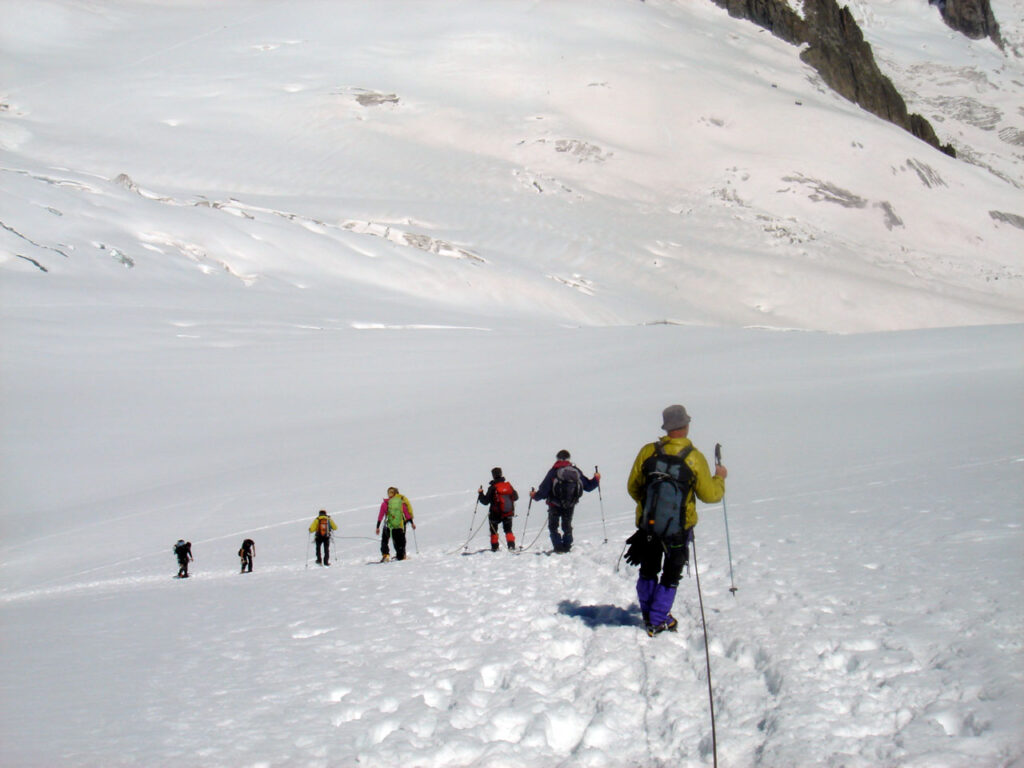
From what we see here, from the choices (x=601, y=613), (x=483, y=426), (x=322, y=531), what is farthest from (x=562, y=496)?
(x=483, y=426)

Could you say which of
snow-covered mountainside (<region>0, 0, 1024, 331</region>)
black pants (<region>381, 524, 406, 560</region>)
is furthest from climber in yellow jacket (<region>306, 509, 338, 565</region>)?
snow-covered mountainside (<region>0, 0, 1024, 331</region>)

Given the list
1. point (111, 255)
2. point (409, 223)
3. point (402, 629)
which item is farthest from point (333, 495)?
point (409, 223)

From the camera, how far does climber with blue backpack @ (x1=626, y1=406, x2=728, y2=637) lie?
5152 millimetres

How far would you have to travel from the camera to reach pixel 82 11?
305 feet

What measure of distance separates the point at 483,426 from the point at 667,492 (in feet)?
41.3

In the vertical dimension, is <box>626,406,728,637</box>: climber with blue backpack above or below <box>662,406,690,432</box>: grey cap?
below

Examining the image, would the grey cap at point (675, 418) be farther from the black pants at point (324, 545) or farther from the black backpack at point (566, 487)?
the black pants at point (324, 545)

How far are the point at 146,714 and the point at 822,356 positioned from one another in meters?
20.6

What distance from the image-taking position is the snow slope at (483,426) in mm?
4242

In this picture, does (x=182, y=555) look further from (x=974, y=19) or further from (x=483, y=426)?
(x=974, y=19)

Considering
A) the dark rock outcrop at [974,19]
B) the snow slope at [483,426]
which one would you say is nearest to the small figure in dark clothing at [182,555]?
the snow slope at [483,426]

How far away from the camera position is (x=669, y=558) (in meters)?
5.23

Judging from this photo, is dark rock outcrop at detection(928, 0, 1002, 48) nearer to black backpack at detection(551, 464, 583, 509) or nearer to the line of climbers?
black backpack at detection(551, 464, 583, 509)

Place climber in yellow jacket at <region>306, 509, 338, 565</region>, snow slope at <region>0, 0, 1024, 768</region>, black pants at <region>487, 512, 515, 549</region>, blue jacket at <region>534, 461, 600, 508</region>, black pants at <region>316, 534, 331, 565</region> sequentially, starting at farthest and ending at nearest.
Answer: climber in yellow jacket at <region>306, 509, 338, 565</region>, black pants at <region>316, 534, 331, 565</region>, black pants at <region>487, 512, 515, 549</region>, blue jacket at <region>534, 461, 600, 508</region>, snow slope at <region>0, 0, 1024, 768</region>
